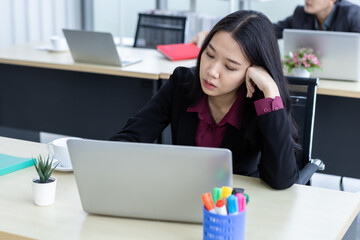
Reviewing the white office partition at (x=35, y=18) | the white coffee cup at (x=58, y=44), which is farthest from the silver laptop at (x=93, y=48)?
the white office partition at (x=35, y=18)

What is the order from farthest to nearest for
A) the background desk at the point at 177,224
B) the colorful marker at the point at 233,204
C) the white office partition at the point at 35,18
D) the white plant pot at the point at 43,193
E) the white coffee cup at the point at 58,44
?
the white office partition at the point at 35,18, the white coffee cup at the point at 58,44, the white plant pot at the point at 43,193, the background desk at the point at 177,224, the colorful marker at the point at 233,204

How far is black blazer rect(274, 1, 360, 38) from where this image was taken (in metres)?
3.25

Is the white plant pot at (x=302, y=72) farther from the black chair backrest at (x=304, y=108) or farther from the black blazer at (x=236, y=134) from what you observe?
the black blazer at (x=236, y=134)

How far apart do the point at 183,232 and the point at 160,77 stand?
1.73 metres

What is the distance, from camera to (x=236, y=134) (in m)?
1.69

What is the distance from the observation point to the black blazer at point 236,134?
1.50 metres

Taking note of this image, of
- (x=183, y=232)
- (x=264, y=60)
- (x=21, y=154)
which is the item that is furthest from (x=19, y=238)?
(x=264, y=60)

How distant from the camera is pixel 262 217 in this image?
1282mm

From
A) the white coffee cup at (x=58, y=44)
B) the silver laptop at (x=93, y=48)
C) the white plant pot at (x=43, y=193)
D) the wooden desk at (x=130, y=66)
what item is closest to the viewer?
the white plant pot at (x=43, y=193)

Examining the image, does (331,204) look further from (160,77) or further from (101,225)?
(160,77)

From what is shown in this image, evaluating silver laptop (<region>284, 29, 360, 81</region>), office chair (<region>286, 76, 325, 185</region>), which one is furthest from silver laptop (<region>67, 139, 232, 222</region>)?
silver laptop (<region>284, 29, 360, 81</region>)

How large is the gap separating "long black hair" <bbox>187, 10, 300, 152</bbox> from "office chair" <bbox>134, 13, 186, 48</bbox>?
6.47ft

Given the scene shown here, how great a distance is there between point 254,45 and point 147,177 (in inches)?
22.6

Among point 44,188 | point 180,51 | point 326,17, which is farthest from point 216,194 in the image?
point 326,17
